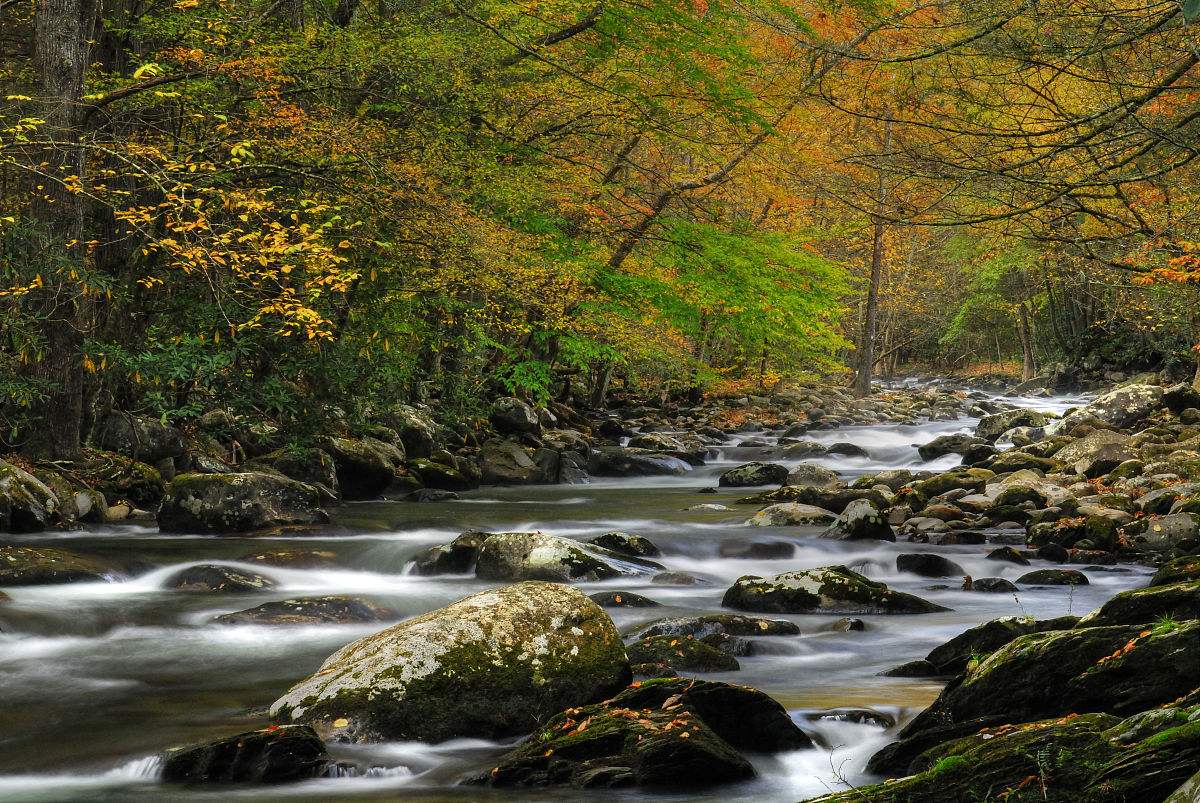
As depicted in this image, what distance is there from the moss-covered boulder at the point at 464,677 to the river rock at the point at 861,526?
656 centimetres

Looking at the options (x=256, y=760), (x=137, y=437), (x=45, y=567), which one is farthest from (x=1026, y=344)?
(x=256, y=760)

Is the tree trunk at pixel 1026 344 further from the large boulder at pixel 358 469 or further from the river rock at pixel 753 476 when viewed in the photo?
the large boulder at pixel 358 469

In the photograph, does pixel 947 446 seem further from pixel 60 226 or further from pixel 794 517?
pixel 60 226

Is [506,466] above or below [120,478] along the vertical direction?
below

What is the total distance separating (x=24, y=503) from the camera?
1093 cm

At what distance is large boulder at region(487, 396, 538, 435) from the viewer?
20516 millimetres

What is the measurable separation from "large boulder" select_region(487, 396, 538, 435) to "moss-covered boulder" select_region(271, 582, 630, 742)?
14572mm

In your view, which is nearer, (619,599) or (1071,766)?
(1071,766)

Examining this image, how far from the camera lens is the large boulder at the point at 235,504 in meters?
11.7

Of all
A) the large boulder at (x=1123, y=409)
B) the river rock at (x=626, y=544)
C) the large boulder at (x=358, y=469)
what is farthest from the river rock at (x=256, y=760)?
the large boulder at (x=1123, y=409)

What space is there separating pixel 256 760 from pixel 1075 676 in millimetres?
3758

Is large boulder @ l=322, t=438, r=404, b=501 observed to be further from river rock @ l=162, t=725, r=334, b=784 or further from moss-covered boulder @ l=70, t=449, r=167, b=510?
river rock @ l=162, t=725, r=334, b=784

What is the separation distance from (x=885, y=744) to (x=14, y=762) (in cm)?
448

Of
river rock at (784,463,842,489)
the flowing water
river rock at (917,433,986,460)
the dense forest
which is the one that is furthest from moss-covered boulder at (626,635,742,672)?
river rock at (917,433,986,460)
